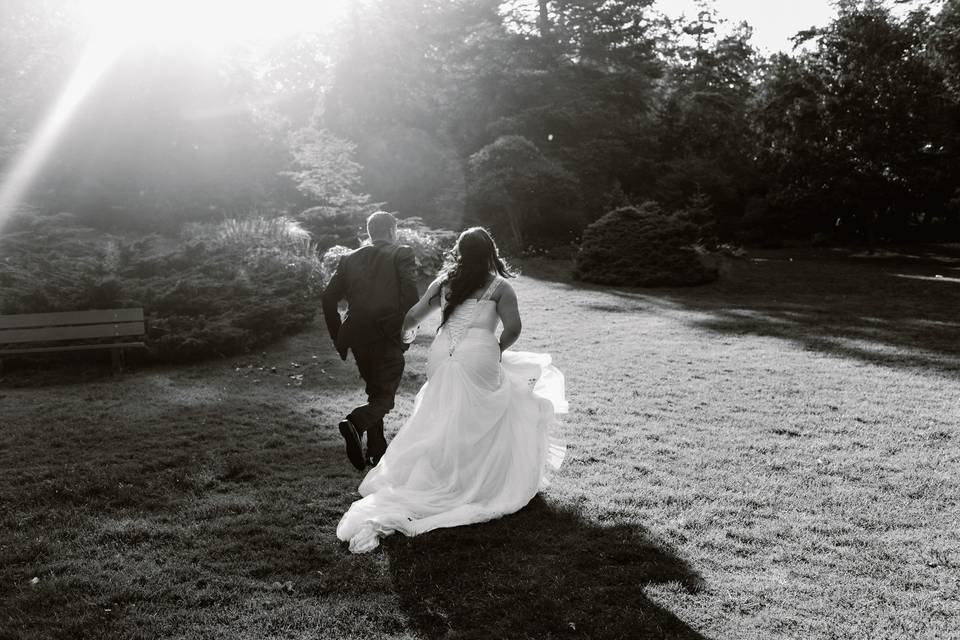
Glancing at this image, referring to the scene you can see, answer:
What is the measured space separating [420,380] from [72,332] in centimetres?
476

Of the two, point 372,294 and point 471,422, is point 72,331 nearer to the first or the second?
point 372,294

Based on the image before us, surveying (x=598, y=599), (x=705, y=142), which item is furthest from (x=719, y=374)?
(x=705, y=142)

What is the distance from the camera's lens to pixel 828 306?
54.5 ft

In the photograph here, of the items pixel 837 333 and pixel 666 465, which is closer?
pixel 666 465

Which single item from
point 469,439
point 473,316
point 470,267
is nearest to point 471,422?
point 469,439

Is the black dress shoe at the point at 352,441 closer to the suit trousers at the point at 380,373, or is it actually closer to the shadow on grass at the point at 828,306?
the suit trousers at the point at 380,373

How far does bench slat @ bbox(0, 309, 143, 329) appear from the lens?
9.95 metres

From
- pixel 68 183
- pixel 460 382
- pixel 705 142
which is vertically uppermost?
pixel 705 142

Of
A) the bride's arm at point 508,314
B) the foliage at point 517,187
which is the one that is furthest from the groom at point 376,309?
the foliage at point 517,187

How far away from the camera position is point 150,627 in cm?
383

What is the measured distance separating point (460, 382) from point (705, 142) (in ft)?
113

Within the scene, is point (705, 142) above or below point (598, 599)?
above

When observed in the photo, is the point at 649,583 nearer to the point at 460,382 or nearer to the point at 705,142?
the point at 460,382

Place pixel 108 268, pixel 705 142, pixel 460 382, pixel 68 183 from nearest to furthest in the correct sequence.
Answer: pixel 460 382 < pixel 108 268 < pixel 68 183 < pixel 705 142
